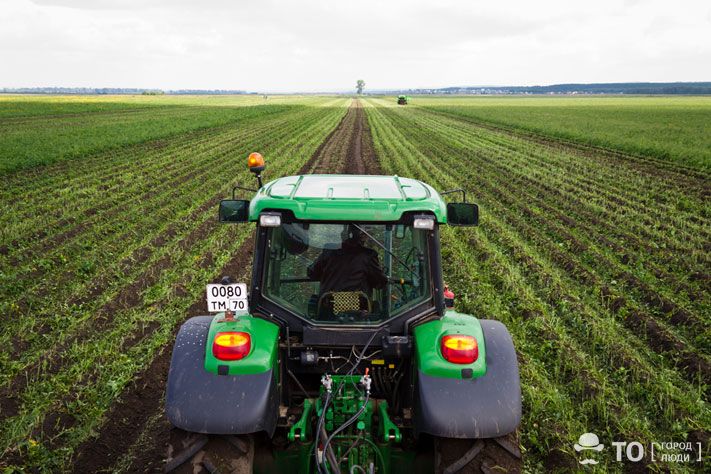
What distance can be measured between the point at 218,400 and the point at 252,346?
32 cm

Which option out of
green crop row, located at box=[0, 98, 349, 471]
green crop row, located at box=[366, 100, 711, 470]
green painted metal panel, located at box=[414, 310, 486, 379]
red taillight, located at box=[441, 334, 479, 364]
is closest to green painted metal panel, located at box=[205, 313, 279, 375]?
green painted metal panel, located at box=[414, 310, 486, 379]

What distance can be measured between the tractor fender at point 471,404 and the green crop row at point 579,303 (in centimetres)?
179

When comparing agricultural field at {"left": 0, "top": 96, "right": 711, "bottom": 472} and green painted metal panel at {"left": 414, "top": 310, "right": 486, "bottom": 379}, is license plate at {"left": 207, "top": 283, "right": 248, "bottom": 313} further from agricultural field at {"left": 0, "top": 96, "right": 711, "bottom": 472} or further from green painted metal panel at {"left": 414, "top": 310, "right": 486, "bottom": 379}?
agricultural field at {"left": 0, "top": 96, "right": 711, "bottom": 472}

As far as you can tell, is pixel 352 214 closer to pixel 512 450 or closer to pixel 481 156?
pixel 512 450

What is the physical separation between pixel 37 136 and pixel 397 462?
2858cm

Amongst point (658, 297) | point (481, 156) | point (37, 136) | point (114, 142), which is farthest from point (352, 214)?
point (37, 136)

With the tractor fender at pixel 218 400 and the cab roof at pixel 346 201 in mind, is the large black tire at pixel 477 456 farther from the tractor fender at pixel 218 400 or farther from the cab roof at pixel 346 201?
the cab roof at pixel 346 201

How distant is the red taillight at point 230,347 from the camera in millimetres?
2637

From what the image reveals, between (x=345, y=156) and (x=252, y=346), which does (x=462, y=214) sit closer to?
(x=252, y=346)

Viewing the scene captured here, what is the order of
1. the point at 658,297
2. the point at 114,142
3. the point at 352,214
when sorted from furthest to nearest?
the point at 114,142 → the point at 658,297 → the point at 352,214

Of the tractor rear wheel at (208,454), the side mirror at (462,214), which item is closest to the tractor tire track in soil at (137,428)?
the tractor rear wheel at (208,454)

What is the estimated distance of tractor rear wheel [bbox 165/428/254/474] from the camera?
2.44 metres

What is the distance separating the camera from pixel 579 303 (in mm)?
6859

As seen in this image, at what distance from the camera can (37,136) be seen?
84.4 ft
